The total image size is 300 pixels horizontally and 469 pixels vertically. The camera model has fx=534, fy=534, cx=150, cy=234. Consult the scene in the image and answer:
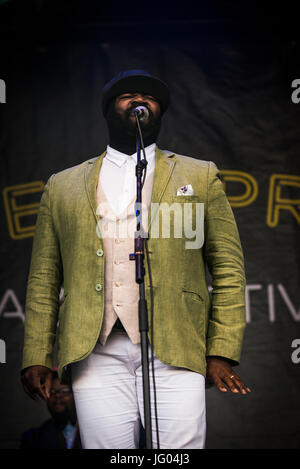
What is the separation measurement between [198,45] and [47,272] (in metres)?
2.40

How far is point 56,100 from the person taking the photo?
12.3ft

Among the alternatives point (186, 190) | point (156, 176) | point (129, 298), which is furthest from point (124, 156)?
point (129, 298)

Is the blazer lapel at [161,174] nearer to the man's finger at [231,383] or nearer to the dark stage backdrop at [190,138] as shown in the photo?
the man's finger at [231,383]

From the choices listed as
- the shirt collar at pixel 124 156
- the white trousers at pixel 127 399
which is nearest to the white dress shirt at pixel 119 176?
the shirt collar at pixel 124 156

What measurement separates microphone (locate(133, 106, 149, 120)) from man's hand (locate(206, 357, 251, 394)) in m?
0.89

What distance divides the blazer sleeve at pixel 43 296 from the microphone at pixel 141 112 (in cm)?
52

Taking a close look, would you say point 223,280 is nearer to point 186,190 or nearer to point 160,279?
point 160,279

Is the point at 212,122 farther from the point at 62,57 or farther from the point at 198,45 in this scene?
the point at 62,57

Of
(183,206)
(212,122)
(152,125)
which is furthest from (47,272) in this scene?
(212,122)

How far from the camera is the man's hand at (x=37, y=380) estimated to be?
1855 mm

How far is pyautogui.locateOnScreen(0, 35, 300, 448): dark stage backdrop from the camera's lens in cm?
358

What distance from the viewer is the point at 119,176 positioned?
2.09 metres

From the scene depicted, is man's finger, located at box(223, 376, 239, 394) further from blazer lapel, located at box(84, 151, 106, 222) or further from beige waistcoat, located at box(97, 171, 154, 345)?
blazer lapel, located at box(84, 151, 106, 222)
